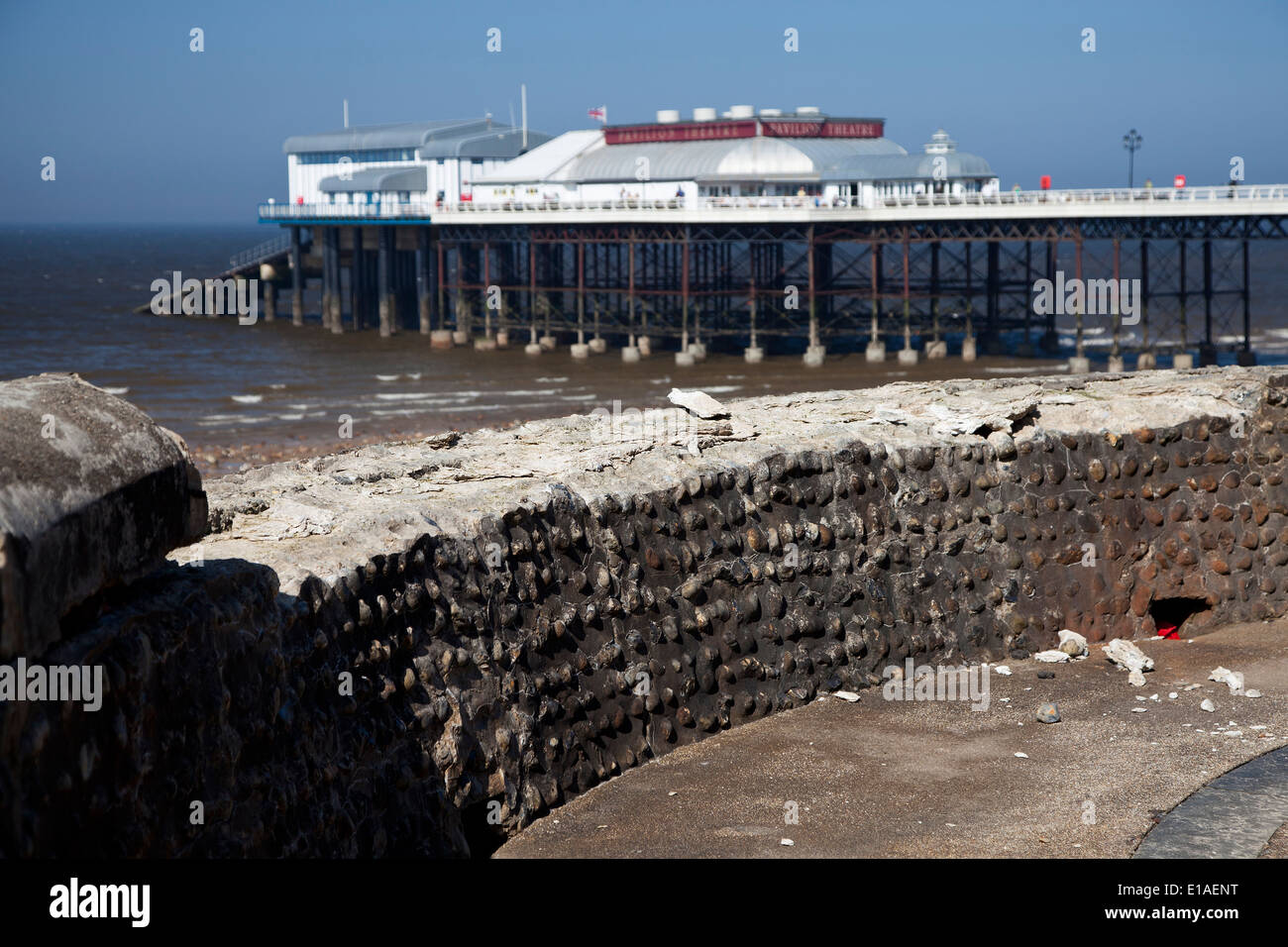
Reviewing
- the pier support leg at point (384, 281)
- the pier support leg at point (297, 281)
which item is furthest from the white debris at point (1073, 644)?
the pier support leg at point (297, 281)

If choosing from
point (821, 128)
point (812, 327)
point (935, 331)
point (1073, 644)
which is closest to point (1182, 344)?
point (935, 331)

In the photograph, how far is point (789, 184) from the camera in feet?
169

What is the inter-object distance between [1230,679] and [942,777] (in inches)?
111

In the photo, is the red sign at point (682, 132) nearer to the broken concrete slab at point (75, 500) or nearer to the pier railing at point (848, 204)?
the pier railing at point (848, 204)

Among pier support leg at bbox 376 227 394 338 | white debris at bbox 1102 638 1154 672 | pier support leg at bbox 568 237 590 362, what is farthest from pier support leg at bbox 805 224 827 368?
white debris at bbox 1102 638 1154 672

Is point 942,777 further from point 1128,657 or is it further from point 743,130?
point 743,130

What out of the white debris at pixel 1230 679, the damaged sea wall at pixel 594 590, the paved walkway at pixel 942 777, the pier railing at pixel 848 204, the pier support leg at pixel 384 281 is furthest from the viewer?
the pier support leg at pixel 384 281

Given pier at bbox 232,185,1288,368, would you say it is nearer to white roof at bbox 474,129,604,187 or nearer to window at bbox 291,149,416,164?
white roof at bbox 474,129,604,187

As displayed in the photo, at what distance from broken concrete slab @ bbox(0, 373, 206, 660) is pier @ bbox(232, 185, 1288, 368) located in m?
35.5

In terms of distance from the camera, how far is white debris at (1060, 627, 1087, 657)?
11078mm

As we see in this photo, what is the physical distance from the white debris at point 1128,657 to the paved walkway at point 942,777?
0.36 feet

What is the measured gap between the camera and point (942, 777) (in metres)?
8.55

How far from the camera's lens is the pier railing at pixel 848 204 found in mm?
39938
